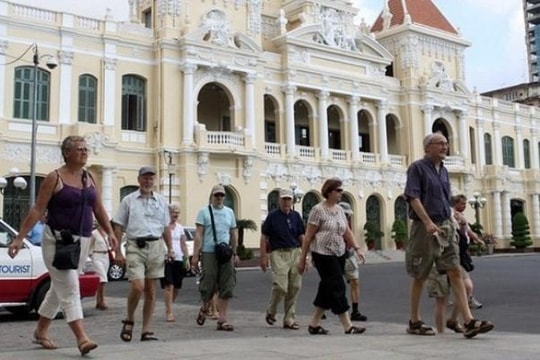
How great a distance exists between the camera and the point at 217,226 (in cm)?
1001

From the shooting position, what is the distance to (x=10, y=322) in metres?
11.3

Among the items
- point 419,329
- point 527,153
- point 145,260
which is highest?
point 527,153

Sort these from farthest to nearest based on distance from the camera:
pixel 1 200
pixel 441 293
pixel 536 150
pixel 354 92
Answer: pixel 536 150, pixel 354 92, pixel 1 200, pixel 441 293

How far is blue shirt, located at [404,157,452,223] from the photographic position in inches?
313

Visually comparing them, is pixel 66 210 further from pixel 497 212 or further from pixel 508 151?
pixel 508 151

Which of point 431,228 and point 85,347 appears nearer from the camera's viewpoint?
point 85,347

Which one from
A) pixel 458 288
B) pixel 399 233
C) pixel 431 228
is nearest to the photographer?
pixel 431 228

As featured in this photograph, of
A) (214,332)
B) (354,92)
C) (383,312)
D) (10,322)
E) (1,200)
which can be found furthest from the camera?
(354,92)

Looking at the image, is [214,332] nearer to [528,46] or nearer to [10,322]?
[10,322]

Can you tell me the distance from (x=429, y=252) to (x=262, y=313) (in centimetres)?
509

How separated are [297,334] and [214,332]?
1251 mm

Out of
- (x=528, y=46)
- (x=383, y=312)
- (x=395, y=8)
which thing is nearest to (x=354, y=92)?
(x=395, y=8)

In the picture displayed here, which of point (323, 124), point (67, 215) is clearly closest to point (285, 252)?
point (67, 215)

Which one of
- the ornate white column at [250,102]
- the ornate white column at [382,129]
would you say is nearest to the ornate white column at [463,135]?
the ornate white column at [382,129]
